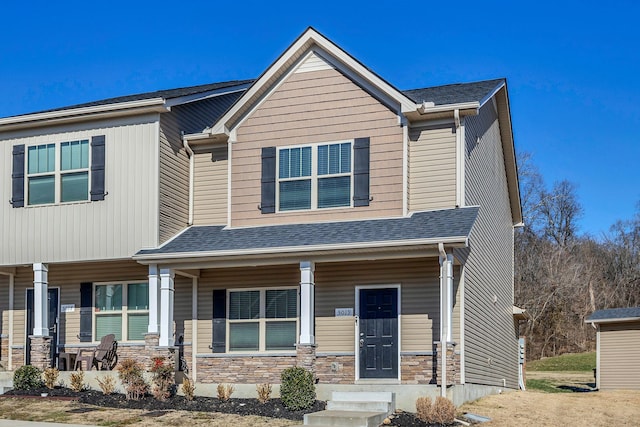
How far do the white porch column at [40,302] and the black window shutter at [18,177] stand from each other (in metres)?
1.60

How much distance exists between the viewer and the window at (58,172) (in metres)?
19.4

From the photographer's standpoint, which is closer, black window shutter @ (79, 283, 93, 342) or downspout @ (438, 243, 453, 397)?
downspout @ (438, 243, 453, 397)

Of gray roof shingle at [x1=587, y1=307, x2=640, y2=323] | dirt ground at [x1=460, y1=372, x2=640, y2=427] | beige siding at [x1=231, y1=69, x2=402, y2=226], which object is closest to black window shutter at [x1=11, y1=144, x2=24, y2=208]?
beige siding at [x1=231, y1=69, x2=402, y2=226]

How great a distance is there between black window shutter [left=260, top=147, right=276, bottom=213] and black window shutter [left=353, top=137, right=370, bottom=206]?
1913 mm

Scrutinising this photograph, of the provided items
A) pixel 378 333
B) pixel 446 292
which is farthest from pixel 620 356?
pixel 446 292

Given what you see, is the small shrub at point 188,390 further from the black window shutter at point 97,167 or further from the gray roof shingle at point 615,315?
the gray roof shingle at point 615,315

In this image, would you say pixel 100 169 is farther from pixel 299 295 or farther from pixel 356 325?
pixel 356 325

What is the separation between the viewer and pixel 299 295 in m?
18.4

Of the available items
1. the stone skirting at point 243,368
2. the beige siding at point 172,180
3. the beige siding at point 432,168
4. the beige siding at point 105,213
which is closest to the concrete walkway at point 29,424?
the stone skirting at point 243,368

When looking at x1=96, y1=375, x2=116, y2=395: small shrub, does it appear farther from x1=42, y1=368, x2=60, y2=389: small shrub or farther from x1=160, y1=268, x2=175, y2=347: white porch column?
x1=160, y1=268, x2=175, y2=347: white porch column

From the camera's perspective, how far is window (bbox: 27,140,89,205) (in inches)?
762

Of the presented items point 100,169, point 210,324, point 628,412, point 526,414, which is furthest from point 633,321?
point 100,169

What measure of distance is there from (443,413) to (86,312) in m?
9.87

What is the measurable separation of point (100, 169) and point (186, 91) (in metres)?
3.67
